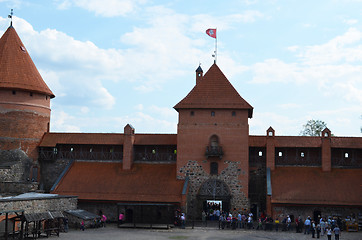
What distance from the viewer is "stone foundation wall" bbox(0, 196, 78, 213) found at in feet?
79.9

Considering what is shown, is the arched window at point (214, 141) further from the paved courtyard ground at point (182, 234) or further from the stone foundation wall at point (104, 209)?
the stone foundation wall at point (104, 209)

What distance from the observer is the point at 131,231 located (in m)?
28.3

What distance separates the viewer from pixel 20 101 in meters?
35.9

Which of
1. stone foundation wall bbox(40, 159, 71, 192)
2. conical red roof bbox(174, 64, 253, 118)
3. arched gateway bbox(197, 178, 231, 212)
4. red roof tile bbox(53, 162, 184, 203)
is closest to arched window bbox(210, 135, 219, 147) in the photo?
conical red roof bbox(174, 64, 253, 118)

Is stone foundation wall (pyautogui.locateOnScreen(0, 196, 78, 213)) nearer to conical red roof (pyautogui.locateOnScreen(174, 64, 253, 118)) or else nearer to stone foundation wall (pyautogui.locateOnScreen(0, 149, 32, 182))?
stone foundation wall (pyautogui.locateOnScreen(0, 149, 32, 182))

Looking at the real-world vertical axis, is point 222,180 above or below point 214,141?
below

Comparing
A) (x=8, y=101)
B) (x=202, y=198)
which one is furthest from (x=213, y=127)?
Answer: (x=8, y=101)

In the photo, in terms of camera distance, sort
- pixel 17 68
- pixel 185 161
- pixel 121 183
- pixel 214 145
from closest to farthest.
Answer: pixel 121 183
pixel 185 161
pixel 214 145
pixel 17 68

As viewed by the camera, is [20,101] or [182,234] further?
[20,101]

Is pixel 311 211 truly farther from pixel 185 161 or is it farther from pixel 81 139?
pixel 81 139

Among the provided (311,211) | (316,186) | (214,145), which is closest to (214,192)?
(214,145)

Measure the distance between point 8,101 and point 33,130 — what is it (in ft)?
9.91

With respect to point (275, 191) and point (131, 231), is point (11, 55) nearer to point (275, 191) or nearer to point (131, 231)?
point (131, 231)

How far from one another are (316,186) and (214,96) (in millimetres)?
10144
